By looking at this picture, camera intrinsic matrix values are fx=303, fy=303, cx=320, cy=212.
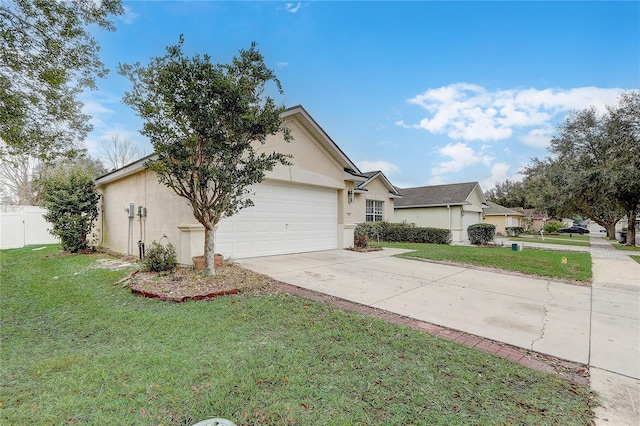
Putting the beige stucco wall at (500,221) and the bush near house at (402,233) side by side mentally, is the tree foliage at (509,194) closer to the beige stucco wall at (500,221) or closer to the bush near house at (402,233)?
the beige stucco wall at (500,221)

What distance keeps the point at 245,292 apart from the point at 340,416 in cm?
373

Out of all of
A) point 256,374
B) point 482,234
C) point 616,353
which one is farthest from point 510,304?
point 482,234

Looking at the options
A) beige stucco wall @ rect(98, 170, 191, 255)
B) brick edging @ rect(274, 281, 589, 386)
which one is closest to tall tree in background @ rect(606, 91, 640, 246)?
brick edging @ rect(274, 281, 589, 386)

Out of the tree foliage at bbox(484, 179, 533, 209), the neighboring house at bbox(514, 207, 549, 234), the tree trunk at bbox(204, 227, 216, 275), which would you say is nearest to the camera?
the tree trunk at bbox(204, 227, 216, 275)

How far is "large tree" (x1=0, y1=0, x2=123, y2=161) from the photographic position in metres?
5.61

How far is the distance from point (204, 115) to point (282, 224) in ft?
16.8

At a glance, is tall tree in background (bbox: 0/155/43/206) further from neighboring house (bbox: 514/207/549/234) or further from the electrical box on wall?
neighboring house (bbox: 514/207/549/234)

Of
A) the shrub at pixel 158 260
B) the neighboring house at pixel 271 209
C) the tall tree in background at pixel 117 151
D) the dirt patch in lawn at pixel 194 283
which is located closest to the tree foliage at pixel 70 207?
the neighboring house at pixel 271 209

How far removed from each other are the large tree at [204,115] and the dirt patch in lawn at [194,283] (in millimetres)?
1281

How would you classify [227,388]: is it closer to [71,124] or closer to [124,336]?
[124,336]

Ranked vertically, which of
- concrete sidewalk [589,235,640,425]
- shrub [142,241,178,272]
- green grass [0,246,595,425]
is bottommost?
concrete sidewalk [589,235,640,425]

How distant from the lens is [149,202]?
9.47m

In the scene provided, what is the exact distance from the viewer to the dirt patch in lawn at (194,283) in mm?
5434

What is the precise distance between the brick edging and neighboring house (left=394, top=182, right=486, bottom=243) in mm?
18883
